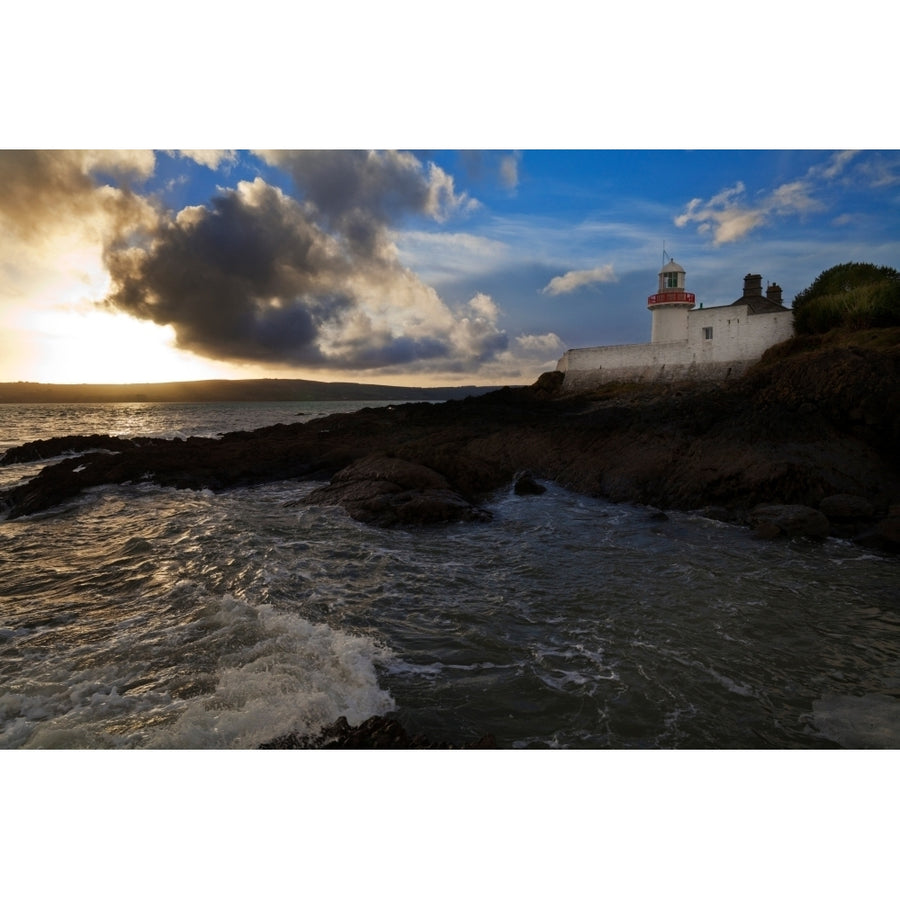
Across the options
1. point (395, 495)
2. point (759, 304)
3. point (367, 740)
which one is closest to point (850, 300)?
point (759, 304)

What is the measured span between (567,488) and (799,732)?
8995 mm

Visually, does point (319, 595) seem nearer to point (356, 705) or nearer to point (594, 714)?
point (356, 705)

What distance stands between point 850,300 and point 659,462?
39.1 feet

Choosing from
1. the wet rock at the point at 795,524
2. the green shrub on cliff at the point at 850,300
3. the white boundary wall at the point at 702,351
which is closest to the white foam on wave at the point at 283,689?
the wet rock at the point at 795,524

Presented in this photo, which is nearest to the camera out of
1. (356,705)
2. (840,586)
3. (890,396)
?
(356,705)

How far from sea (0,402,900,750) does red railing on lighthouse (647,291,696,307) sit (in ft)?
Result: 58.3

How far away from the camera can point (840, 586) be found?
6656 mm

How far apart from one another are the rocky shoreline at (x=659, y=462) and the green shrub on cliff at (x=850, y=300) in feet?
20.6

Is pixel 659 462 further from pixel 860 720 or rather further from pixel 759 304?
pixel 759 304

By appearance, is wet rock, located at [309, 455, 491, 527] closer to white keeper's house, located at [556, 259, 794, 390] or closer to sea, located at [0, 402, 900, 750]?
sea, located at [0, 402, 900, 750]

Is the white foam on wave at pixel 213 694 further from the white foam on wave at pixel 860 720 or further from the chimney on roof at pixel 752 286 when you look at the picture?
the chimney on roof at pixel 752 286

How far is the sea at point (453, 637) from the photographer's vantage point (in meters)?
3.90

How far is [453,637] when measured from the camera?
5367mm

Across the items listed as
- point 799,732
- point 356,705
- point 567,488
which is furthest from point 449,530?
point 799,732
